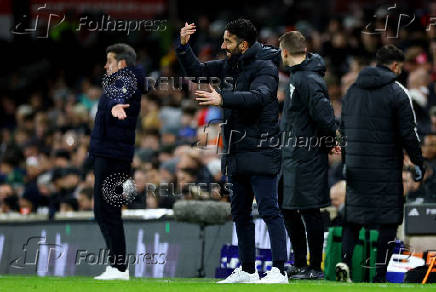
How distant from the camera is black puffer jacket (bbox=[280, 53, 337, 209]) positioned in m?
10.7

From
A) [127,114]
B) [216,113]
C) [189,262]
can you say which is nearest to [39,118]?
[216,113]

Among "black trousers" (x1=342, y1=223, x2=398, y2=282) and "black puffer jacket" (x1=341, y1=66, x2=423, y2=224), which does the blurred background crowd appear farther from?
"black puffer jacket" (x1=341, y1=66, x2=423, y2=224)

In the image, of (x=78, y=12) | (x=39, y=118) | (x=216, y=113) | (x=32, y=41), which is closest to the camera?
(x=216, y=113)

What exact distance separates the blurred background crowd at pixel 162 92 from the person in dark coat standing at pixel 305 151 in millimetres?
1739

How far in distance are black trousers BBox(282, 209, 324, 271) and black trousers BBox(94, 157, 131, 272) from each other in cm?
145

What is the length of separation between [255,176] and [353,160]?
54.9 inches

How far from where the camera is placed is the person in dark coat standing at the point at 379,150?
10906 millimetres

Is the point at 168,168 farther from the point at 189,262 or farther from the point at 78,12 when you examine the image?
the point at 78,12

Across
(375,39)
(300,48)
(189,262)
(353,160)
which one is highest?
(375,39)

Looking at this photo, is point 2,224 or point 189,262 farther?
point 2,224

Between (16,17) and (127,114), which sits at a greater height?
(16,17)

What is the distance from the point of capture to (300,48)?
10.9 m

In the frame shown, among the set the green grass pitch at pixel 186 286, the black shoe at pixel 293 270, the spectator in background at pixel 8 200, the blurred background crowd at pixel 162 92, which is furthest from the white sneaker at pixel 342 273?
the spectator in background at pixel 8 200

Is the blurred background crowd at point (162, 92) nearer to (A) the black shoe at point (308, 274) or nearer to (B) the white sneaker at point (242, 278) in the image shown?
(A) the black shoe at point (308, 274)
